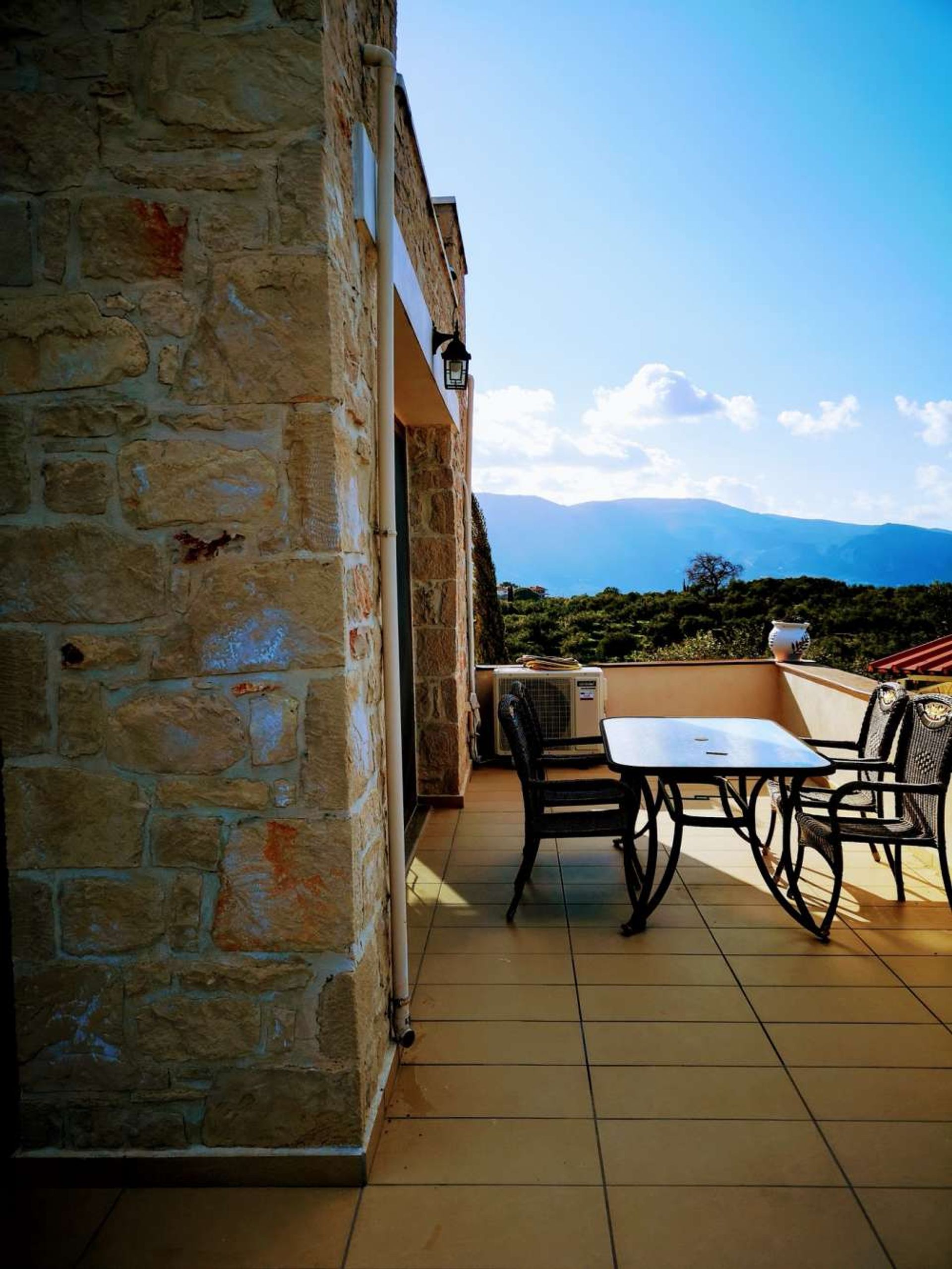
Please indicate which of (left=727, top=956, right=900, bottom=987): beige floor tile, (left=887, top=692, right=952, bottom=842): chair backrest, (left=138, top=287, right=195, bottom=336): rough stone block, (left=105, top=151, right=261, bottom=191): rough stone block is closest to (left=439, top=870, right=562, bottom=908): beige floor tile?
(left=727, top=956, right=900, bottom=987): beige floor tile

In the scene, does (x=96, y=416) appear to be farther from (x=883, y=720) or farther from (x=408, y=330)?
(x=883, y=720)

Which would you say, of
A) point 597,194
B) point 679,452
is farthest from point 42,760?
point 679,452

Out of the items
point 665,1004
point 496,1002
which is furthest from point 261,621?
point 665,1004

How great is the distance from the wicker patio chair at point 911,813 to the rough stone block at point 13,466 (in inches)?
Answer: 114

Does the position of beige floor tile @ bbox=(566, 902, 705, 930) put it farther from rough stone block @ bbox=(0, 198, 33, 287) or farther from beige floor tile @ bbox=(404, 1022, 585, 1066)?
rough stone block @ bbox=(0, 198, 33, 287)

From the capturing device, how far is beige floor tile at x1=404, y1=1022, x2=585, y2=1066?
212cm

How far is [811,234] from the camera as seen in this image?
6.84 metres

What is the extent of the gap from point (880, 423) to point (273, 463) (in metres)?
12.7

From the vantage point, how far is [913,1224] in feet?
4.99

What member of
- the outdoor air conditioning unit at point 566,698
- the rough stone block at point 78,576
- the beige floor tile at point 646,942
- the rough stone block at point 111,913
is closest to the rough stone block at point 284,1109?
the rough stone block at point 111,913

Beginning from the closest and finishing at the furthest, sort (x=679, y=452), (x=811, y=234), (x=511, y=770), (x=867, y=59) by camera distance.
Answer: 1. (x=867, y=59)
2. (x=511, y=770)
3. (x=811, y=234)
4. (x=679, y=452)

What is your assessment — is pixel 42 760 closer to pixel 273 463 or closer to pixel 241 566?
pixel 241 566

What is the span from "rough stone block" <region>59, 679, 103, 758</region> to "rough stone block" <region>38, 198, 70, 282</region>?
34.6 inches

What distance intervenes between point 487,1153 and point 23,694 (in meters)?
1.52
